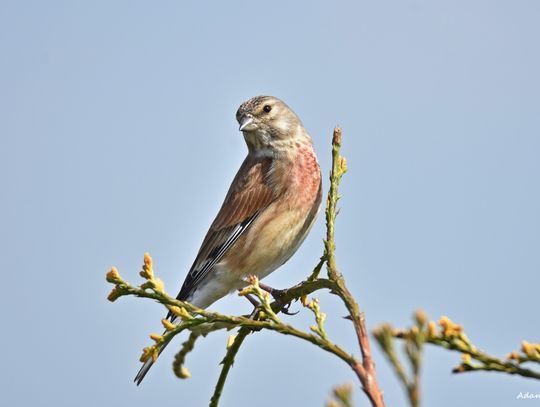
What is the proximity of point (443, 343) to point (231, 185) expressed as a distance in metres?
4.65

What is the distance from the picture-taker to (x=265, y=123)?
646cm

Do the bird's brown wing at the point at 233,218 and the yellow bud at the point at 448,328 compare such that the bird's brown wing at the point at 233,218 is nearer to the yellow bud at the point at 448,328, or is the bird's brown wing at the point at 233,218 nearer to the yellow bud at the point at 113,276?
the yellow bud at the point at 113,276

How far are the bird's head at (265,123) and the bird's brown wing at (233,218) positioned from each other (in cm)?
22

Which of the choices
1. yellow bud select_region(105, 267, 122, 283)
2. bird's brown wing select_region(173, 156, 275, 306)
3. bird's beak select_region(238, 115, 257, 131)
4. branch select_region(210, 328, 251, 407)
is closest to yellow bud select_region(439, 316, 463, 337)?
branch select_region(210, 328, 251, 407)

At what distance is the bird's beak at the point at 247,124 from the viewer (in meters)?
6.39

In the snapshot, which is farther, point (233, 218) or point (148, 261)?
point (233, 218)

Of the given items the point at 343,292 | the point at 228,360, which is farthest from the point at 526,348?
the point at 228,360

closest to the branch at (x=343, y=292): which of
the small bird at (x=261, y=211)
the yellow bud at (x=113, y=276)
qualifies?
the yellow bud at (x=113, y=276)

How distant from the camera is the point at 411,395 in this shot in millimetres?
1060

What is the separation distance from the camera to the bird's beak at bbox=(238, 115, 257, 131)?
6.39 meters

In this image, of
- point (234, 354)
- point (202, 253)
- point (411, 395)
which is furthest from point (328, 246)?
point (202, 253)

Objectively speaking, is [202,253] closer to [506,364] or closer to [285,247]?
[285,247]

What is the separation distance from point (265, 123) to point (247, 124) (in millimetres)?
154

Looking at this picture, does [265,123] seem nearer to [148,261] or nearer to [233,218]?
[233,218]
